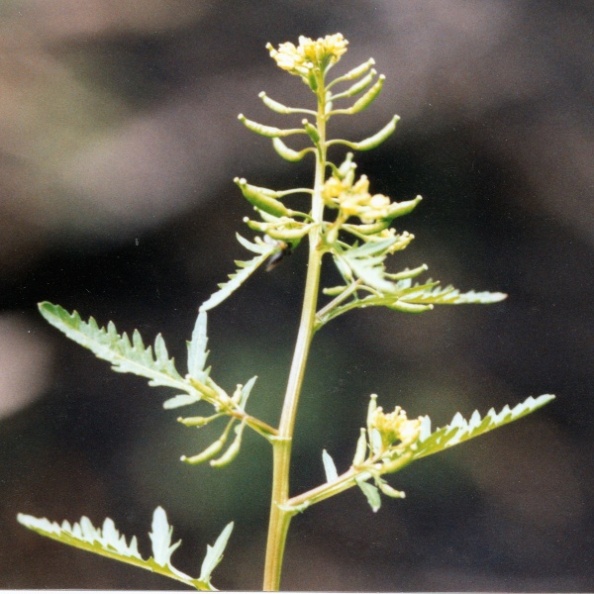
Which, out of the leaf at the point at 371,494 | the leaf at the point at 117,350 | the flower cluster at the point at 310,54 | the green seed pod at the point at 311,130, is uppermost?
the flower cluster at the point at 310,54

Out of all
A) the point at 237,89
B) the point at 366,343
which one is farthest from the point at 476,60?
the point at 366,343

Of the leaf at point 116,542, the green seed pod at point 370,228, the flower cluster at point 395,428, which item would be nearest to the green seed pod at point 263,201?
the green seed pod at point 370,228

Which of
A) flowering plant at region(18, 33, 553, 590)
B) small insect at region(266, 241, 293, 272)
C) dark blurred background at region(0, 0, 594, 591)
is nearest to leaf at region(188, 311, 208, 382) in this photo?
flowering plant at region(18, 33, 553, 590)

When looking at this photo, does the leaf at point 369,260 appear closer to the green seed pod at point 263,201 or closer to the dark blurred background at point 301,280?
the green seed pod at point 263,201

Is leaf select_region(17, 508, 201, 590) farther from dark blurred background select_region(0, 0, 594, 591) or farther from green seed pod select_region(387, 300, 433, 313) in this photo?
dark blurred background select_region(0, 0, 594, 591)

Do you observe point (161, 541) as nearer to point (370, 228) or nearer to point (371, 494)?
point (371, 494)
